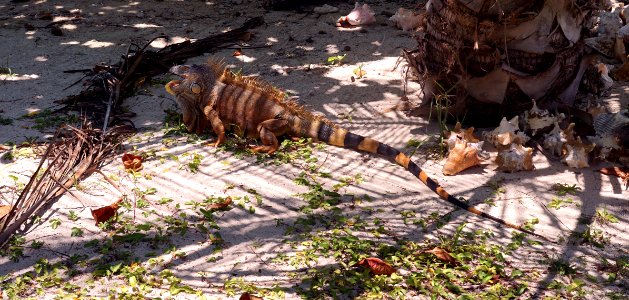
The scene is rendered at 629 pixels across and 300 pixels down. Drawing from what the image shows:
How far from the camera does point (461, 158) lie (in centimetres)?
433

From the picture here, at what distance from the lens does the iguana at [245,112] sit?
15.6ft

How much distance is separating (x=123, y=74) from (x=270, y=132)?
180 cm

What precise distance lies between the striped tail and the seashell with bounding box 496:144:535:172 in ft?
1.82

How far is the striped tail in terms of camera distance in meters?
4.01

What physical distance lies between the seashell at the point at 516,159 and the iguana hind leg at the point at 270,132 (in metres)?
1.52

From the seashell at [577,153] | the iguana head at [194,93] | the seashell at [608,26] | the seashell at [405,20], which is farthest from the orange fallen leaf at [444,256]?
the seashell at [405,20]

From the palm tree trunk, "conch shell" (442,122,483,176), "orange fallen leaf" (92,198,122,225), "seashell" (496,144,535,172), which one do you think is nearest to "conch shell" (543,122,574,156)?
"seashell" (496,144,535,172)

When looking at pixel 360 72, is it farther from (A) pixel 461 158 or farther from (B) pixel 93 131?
(B) pixel 93 131

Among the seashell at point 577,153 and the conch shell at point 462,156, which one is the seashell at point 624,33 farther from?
the conch shell at point 462,156

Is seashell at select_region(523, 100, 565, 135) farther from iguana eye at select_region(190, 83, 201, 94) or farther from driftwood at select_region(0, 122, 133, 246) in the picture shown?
driftwood at select_region(0, 122, 133, 246)

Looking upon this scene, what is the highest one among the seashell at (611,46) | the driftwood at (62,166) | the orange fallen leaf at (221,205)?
the seashell at (611,46)

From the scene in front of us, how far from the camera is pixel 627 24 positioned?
589cm

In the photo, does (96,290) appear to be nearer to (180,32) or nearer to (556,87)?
(556,87)

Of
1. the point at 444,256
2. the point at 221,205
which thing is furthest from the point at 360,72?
the point at 444,256
